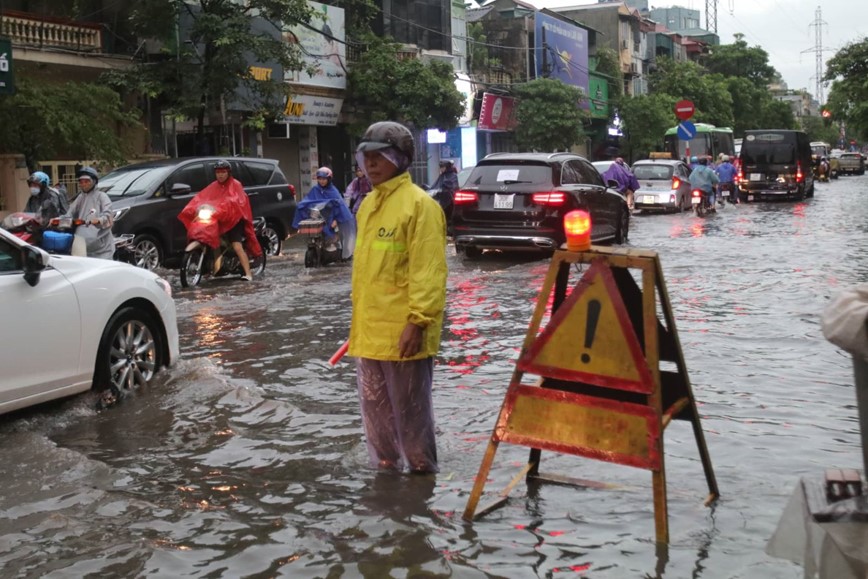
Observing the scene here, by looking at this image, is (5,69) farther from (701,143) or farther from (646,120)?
(646,120)

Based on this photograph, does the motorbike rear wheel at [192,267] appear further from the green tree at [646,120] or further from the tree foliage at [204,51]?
the green tree at [646,120]

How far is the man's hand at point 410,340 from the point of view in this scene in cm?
503

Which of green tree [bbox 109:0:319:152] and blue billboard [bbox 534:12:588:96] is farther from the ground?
blue billboard [bbox 534:12:588:96]

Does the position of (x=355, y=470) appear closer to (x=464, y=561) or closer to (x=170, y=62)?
(x=464, y=561)

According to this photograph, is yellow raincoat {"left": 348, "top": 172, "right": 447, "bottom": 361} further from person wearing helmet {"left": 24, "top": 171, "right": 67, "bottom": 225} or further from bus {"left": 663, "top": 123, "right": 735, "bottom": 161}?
bus {"left": 663, "top": 123, "right": 735, "bottom": 161}

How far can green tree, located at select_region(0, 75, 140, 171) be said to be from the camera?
19234 millimetres

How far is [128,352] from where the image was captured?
7.50 meters

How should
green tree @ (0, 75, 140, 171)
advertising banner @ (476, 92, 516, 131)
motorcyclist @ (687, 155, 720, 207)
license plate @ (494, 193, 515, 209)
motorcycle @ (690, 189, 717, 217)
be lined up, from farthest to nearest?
1. advertising banner @ (476, 92, 516, 131)
2. motorcyclist @ (687, 155, 720, 207)
3. motorcycle @ (690, 189, 717, 217)
4. green tree @ (0, 75, 140, 171)
5. license plate @ (494, 193, 515, 209)

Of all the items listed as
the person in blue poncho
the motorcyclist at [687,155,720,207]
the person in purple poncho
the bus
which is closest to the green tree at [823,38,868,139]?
the bus

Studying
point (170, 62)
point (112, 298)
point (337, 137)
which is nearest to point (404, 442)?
point (112, 298)

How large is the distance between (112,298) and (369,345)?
8.88 feet

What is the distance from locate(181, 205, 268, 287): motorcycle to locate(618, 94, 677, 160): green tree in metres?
46.3

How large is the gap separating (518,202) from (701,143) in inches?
1320

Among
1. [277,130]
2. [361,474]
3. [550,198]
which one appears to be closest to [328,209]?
[550,198]
